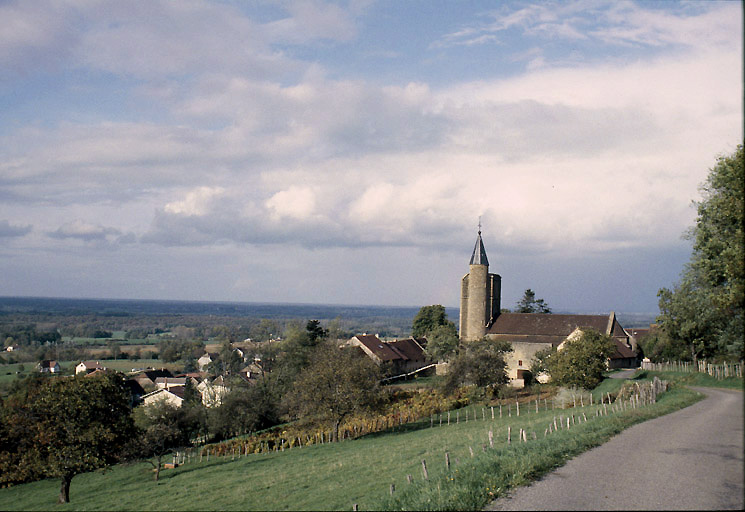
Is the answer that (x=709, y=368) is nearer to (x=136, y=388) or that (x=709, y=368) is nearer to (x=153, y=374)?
(x=136, y=388)

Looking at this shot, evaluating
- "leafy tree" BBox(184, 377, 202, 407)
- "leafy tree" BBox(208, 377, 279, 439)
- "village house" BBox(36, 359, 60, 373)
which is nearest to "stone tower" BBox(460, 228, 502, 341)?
"leafy tree" BBox(208, 377, 279, 439)

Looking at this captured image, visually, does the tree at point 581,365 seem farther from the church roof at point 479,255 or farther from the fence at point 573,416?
the church roof at point 479,255

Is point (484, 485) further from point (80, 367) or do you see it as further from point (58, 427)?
point (80, 367)

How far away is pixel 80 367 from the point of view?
110m

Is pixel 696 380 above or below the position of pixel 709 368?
below

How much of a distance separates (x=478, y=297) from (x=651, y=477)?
64.2 meters

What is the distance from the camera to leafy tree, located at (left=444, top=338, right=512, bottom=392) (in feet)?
172

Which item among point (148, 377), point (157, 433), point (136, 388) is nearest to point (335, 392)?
point (157, 433)

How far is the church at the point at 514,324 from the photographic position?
7186 cm

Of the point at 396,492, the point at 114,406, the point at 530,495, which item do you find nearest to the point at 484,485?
the point at 530,495

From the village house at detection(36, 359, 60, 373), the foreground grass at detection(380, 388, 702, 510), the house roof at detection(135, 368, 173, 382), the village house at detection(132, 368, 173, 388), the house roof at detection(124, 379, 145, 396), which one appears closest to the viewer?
the foreground grass at detection(380, 388, 702, 510)

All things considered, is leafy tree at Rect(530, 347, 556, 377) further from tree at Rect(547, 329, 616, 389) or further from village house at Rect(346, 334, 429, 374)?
village house at Rect(346, 334, 429, 374)

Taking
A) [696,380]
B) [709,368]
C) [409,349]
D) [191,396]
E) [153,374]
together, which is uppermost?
[709,368]

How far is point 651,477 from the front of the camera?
14.4 m
